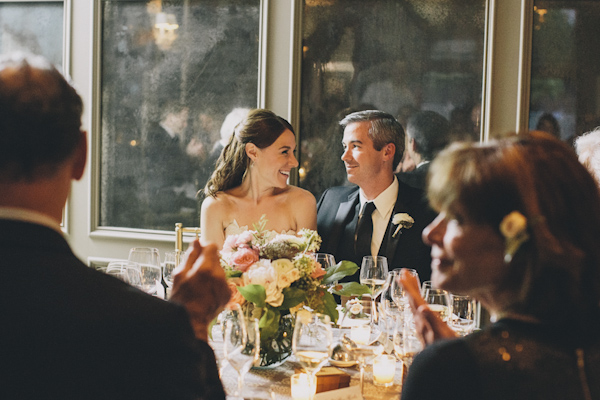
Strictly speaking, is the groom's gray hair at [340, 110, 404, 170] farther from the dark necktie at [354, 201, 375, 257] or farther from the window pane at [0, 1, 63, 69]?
the window pane at [0, 1, 63, 69]

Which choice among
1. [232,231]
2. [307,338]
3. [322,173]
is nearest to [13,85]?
[307,338]

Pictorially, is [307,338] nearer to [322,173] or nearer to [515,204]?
[515,204]

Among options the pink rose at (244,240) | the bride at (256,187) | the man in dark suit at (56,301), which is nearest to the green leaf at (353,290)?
the pink rose at (244,240)

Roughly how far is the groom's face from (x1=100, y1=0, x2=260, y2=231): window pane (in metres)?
0.85

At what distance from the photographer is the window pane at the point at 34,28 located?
4613mm

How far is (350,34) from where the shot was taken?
Result: 13.2ft

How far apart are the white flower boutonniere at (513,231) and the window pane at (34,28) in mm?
4342

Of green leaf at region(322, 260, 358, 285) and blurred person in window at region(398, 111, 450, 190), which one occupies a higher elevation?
blurred person in window at region(398, 111, 450, 190)

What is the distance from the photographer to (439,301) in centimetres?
196

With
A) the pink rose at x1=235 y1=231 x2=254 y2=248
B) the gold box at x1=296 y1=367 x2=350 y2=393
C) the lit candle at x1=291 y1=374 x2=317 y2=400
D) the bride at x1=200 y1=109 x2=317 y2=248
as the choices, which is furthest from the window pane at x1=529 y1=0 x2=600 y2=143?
the lit candle at x1=291 y1=374 x2=317 y2=400

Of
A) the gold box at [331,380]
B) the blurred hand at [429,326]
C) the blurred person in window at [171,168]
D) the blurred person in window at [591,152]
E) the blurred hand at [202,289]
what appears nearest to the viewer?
the blurred hand at [202,289]

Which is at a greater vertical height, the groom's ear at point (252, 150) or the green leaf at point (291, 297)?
the groom's ear at point (252, 150)

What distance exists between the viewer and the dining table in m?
1.76

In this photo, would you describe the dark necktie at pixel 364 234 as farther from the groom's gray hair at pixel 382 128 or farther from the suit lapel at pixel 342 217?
the groom's gray hair at pixel 382 128
